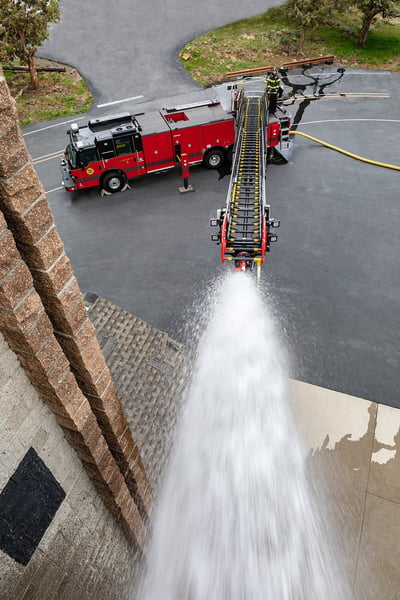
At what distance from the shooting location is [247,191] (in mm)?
12812

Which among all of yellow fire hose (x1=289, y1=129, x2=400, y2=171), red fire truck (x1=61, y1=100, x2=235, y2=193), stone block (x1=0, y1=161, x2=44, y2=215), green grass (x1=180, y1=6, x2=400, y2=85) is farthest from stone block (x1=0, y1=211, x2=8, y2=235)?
green grass (x1=180, y1=6, x2=400, y2=85)

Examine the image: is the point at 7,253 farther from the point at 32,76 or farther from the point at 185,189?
the point at 32,76

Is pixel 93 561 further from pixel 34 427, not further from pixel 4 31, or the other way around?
pixel 4 31

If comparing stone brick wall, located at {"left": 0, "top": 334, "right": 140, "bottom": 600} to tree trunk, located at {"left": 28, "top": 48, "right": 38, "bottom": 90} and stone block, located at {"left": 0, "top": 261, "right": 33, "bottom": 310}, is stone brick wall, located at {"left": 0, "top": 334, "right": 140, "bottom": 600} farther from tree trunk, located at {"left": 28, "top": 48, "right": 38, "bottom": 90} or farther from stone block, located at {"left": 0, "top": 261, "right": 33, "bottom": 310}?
tree trunk, located at {"left": 28, "top": 48, "right": 38, "bottom": 90}

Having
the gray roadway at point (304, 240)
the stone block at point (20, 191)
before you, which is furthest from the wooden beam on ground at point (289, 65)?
the stone block at point (20, 191)

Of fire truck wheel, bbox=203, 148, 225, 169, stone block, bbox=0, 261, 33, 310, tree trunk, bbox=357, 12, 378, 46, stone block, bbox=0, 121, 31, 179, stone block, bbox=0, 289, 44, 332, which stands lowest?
fire truck wheel, bbox=203, 148, 225, 169

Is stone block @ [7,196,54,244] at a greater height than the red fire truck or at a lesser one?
greater

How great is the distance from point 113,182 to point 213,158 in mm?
4524

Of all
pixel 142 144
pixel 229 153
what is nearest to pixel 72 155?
pixel 142 144

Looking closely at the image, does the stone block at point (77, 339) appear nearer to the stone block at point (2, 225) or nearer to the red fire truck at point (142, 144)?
the stone block at point (2, 225)

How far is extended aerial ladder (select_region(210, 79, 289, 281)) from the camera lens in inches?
414

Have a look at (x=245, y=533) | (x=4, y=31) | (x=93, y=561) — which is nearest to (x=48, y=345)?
(x=93, y=561)

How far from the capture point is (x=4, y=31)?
19719 mm

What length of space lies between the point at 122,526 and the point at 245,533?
3073 mm
